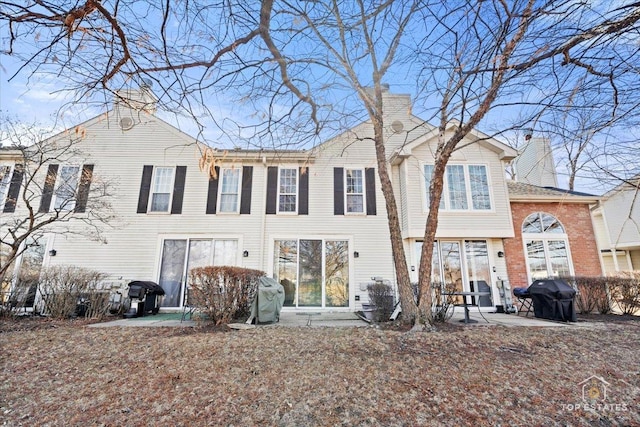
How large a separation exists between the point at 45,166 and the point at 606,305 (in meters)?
17.9

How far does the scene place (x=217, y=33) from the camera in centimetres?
310

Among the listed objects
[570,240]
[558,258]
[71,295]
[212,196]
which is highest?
[212,196]

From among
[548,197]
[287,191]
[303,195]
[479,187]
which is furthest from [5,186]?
[548,197]

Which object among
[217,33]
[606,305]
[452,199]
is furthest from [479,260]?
[217,33]

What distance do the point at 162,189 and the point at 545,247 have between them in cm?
1315

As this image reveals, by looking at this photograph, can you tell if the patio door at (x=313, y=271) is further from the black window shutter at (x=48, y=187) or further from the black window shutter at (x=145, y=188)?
the black window shutter at (x=48, y=187)

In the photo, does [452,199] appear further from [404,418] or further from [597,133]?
[404,418]

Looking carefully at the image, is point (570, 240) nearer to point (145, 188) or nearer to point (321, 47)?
point (321, 47)

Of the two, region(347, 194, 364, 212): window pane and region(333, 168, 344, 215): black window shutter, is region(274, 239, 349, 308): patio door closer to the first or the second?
region(333, 168, 344, 215): black window shutter

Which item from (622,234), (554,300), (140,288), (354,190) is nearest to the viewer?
(554,300)

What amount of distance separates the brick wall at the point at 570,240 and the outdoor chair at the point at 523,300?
0.54m

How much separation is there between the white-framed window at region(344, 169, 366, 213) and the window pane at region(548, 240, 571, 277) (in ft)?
21.0

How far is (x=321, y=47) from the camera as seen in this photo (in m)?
4.38
